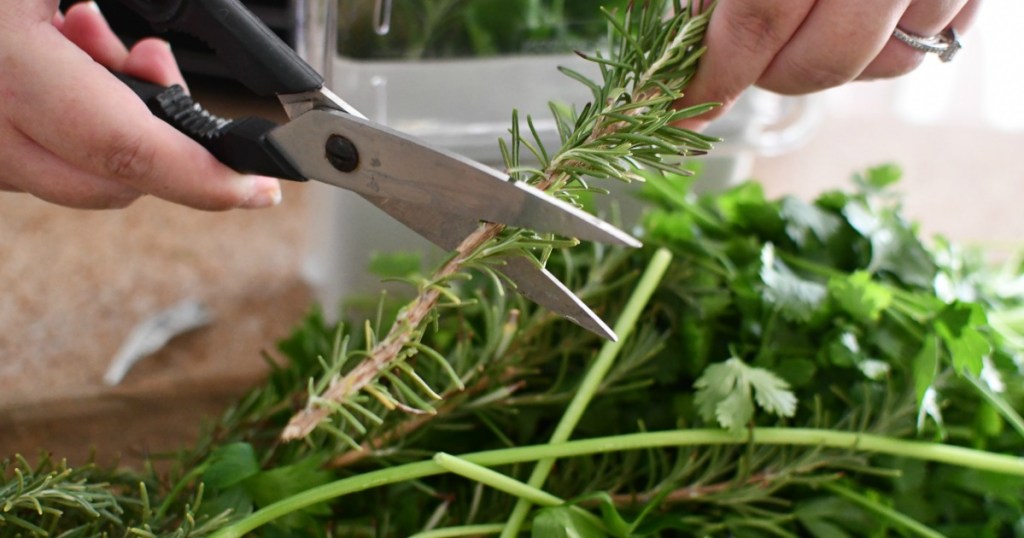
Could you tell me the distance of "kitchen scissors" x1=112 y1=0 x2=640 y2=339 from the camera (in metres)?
0.36

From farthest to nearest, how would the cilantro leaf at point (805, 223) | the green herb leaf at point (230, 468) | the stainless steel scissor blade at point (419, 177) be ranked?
1. the cilantro leaf at point (805, 223)
2. the green herb leaf at point (230, 468)
3. the stainless steel scissor blade at point (419, 177)

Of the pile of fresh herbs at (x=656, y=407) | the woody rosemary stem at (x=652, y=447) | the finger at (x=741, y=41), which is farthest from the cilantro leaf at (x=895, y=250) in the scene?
the finger at (x=741, y=41)

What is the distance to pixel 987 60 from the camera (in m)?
1.27

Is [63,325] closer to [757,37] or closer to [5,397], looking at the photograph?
[5,397]

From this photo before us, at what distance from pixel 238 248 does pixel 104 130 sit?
51cm

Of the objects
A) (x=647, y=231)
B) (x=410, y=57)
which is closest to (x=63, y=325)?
(x=410, y=57)

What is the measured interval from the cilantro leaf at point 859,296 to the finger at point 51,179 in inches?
15.6

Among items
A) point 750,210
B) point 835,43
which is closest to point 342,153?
point 835,43

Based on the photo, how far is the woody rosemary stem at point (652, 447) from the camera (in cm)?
43

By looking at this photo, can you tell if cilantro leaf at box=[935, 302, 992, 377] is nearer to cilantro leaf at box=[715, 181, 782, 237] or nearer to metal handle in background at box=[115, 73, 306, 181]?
cilantro leaf at box=[715, 181, 782, 237]

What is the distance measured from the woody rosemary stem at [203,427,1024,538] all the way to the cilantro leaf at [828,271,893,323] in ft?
0.23

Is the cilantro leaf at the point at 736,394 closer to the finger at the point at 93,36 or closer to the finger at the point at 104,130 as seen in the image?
the finger at the point at 104,130

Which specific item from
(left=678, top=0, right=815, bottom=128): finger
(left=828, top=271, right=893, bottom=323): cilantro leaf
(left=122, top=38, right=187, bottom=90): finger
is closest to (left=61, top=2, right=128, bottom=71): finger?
(left=122, top=38, right=187, bottom=90): finger

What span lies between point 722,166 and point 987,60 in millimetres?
695
